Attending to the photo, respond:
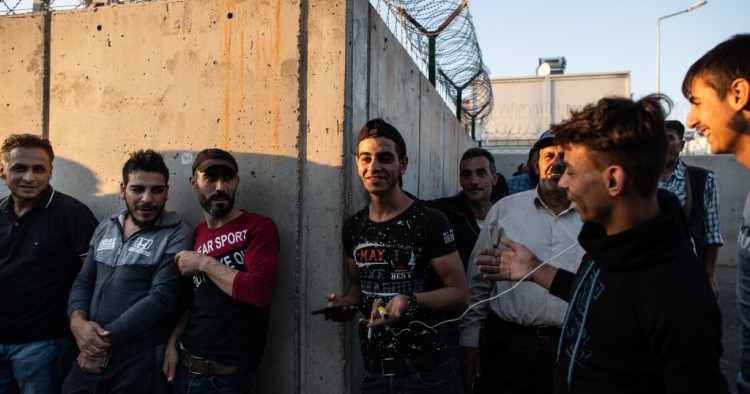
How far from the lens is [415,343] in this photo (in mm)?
2350

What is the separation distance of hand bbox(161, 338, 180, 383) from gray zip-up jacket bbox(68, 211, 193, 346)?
8cm

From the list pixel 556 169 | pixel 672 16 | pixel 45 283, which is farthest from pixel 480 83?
pixel 672 16

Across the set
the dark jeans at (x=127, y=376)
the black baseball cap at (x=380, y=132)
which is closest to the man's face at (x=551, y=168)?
the black baseball cap at (x=380, y=132)

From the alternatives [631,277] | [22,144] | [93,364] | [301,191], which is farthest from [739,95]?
[22,144]

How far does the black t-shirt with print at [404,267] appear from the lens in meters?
2.36

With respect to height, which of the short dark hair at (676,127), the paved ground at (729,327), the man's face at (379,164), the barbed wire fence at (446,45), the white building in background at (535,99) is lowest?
the paved ground at (729,327)

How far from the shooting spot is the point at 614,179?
1470 mm

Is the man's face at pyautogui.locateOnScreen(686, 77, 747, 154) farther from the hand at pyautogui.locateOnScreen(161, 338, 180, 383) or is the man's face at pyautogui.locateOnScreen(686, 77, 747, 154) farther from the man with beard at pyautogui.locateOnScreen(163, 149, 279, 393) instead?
the hand at pyautogui.locateOnScreen(161, 338, 180, 383)

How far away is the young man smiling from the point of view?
4.93 feet

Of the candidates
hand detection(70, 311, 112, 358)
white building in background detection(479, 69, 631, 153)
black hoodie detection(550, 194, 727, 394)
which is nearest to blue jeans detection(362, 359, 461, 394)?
black hoodie detection(550, 194, 727, 394)

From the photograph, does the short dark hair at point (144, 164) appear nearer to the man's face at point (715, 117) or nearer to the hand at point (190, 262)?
the hand at point (190, 262)

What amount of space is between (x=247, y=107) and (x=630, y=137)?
2344 millimetres

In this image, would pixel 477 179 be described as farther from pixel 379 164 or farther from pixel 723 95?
pixel 723 95

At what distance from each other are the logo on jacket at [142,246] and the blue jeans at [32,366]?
902 millimetres
